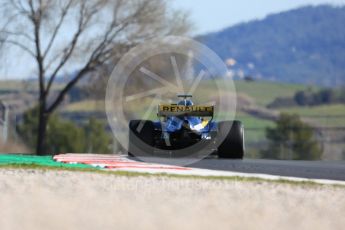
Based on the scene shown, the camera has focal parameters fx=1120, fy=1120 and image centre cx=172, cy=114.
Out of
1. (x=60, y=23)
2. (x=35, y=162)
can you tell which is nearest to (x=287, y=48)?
(x=60, y=23)

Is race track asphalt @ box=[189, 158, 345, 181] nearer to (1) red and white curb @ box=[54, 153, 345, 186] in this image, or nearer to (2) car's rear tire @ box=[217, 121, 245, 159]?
(2) car's rear tire @ box=[217, 121, 245, 159]

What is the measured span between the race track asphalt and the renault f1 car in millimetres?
479

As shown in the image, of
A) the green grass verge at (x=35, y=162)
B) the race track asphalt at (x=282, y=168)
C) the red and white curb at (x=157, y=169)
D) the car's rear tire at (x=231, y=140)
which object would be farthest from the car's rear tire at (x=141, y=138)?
the green grass verge at (x=35, y=162)

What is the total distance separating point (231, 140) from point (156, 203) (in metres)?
11.3

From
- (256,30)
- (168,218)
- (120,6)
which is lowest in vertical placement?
(168,218)

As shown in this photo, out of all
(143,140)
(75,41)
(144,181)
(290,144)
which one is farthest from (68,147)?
(144,181)

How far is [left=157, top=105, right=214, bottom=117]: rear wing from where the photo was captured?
2431 cm

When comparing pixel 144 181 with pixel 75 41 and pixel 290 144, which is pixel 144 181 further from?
pixel 75 41

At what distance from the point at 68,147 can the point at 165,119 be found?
42.9 metres

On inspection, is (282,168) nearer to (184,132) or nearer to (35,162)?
(184,132)

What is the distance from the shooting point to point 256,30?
17838 centimetres

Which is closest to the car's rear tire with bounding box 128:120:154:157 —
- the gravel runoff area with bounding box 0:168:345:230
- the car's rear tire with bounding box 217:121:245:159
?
the car's rear tire with bounding box 217:121:245:159

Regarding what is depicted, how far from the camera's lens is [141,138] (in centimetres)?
2547

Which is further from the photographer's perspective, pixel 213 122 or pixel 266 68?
pixel 266 68
